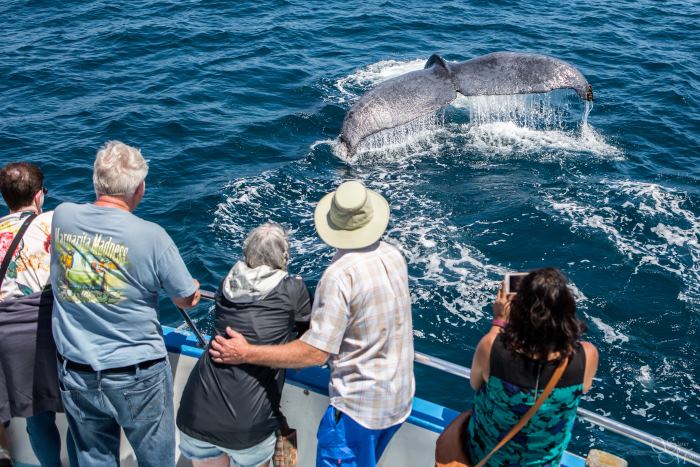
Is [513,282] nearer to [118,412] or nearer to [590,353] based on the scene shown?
[590,353]

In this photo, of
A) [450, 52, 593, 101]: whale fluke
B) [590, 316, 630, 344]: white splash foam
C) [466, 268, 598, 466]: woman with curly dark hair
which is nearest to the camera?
[466, 268, 598, 466]: woman with curly dark hair

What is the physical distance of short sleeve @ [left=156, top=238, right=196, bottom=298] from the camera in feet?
14.4

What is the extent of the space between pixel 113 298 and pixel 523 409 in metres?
2.47

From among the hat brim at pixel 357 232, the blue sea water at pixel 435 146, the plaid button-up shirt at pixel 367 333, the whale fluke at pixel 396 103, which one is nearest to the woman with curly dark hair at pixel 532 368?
the plaid button-up shirt at pixel 367 333

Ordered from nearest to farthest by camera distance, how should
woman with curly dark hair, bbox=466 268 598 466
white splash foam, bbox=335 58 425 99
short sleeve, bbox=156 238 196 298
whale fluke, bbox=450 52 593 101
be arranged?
woman with curly dark hair, bbox=466 268 598 466 → short sleeve, bbox=156 238 196 298 → whale fluke, bbox=450 52 593 101 → white splash foam, bbox=335 58 425 99

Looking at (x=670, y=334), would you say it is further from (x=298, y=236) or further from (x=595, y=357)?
(x=595, y=357)

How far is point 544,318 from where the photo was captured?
375cm

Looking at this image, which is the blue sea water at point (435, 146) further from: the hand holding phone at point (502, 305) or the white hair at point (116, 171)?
the white hair at point (116, 171)

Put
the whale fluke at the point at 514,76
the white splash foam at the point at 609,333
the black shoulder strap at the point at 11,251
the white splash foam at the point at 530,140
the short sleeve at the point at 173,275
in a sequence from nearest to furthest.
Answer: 1. the short sleeve at the point at 173,275
2. the black shoulder strap at the point at 11,251
3. the white splash foam at the point at 609,333
4. the whale fluke at the point at 514,76
5. the white splash foam at the point at 530,140

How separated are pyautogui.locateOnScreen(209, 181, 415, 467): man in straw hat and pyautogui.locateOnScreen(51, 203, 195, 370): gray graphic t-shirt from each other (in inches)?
19.9

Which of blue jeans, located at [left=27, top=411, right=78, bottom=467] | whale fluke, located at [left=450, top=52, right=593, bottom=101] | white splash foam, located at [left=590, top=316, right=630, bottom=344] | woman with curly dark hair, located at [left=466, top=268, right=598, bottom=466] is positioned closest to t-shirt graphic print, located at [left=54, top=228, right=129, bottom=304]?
blue jeans, located at [left=27, top=411, right=78, bottom=467]

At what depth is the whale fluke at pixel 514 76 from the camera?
14906 millimetres

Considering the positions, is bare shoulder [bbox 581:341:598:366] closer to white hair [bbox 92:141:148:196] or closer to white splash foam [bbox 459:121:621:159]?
white hair [bbox 92:141:148:196]

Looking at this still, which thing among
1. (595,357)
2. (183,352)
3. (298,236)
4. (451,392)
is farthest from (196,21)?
(595,357)
